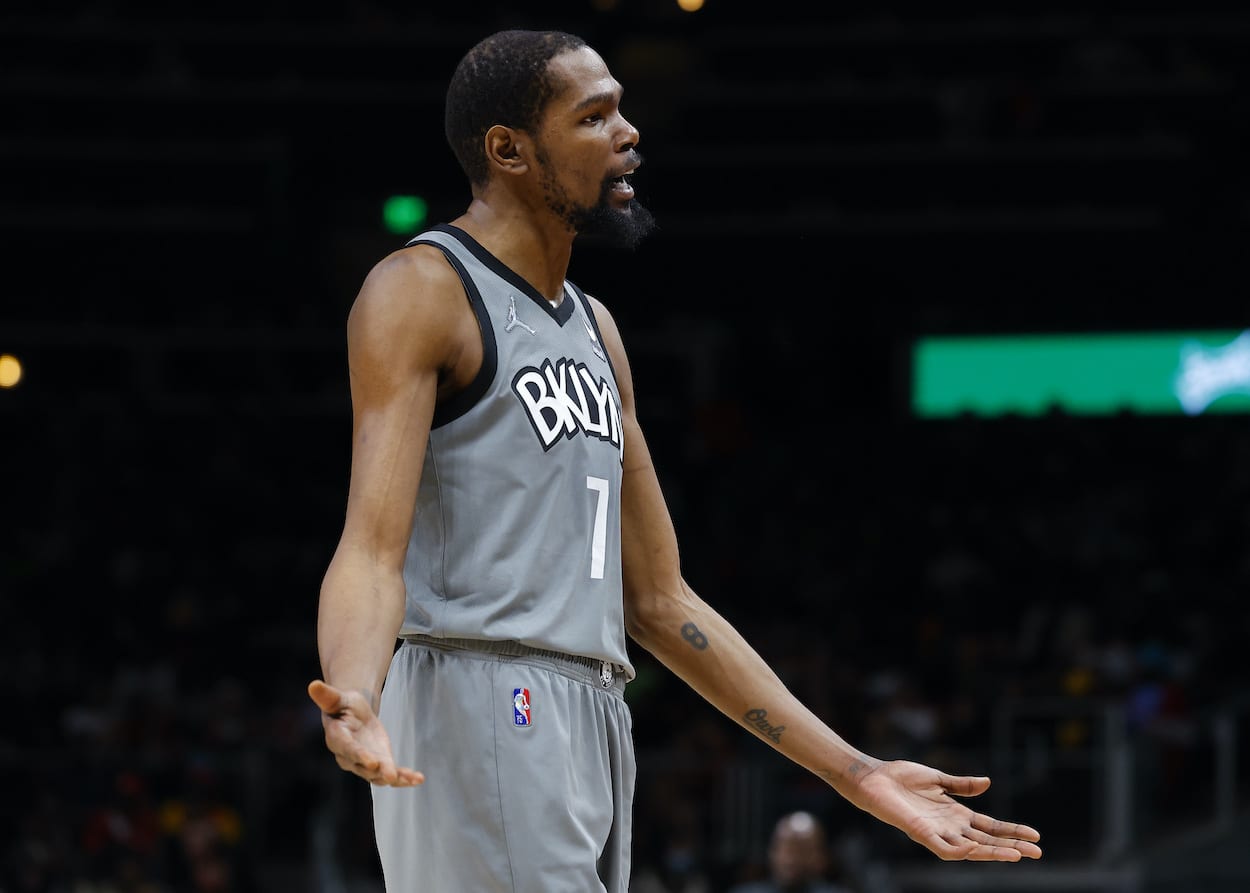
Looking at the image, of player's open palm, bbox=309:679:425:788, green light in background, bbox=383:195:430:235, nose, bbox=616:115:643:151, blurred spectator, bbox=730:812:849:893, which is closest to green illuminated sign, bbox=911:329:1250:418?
green light in background, bbox=383:195:430:235

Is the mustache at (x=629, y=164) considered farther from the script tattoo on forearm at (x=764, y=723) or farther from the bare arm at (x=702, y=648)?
the script tattoo on forearm at (x=764, y=723)

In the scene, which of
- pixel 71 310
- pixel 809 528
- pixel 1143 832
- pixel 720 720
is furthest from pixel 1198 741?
pixel 71 310

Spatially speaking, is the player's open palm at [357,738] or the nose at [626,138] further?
the nose at [626,138]

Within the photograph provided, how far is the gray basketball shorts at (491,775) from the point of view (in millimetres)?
2922

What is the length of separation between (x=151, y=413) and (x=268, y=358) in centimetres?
134

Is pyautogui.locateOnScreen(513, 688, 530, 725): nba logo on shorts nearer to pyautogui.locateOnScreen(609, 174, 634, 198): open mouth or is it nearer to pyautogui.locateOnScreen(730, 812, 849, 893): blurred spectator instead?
pyautogui.locateOnScreen(609, 174, 634, 198): open mouth

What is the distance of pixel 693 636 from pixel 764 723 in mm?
205

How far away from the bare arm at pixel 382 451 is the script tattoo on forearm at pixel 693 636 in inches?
28.7

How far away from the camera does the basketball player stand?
2918mm

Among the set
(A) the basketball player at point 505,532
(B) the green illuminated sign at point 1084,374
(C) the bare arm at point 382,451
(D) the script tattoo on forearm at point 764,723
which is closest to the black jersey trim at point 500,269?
(A) the basketball player at point 505,532

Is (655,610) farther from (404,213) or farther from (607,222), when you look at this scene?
(404,213)

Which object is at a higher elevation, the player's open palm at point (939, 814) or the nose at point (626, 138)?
the nose at point (626, 138)

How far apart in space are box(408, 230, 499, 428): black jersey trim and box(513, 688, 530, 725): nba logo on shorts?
0.45m

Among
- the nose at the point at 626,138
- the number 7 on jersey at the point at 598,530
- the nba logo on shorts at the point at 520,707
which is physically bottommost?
the nba logo on shorts at the point at 520,707
